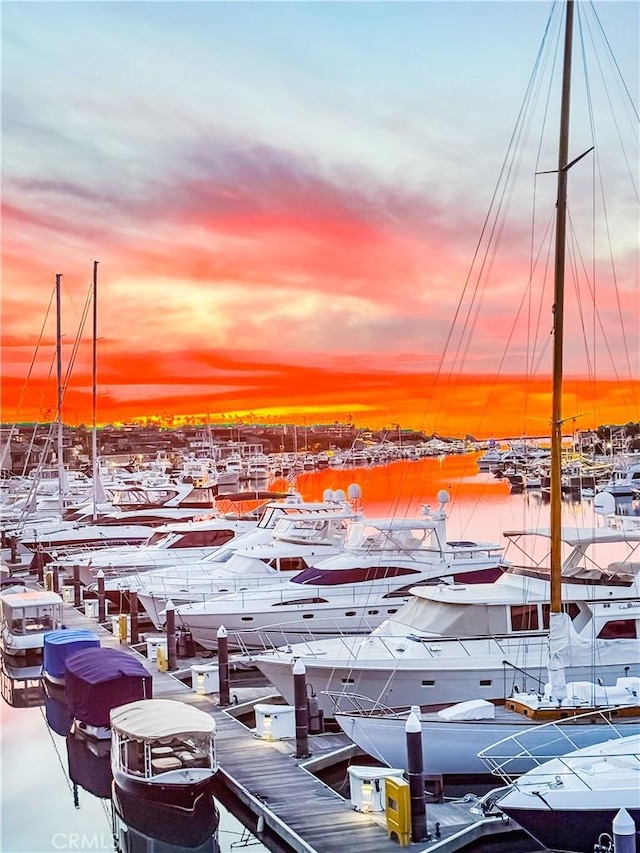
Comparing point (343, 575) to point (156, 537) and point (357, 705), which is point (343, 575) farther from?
point (156, 537)

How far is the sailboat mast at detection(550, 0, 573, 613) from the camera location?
14359mm

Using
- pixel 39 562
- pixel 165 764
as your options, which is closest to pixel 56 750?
pixel 165 764

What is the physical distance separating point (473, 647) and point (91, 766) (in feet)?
23.0

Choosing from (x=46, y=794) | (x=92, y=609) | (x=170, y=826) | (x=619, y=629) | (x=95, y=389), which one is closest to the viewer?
(x=170, y=826)

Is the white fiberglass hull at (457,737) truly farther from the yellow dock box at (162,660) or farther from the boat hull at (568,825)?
the yellow dock box at (162,660)

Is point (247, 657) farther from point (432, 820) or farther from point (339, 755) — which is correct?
point (432, 820)

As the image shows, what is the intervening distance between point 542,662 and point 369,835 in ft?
18.1

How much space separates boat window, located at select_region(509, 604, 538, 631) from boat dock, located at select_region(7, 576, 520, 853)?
148 inches

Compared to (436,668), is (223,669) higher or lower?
lower

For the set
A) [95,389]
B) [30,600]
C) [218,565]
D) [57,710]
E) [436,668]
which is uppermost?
[95,389]

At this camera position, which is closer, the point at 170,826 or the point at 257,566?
the point at 170,826

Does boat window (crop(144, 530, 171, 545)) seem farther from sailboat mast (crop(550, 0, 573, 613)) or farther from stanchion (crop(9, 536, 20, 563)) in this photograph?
sailboat mast (crop(550, 0, 573, 613))

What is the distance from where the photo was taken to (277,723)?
15859mm

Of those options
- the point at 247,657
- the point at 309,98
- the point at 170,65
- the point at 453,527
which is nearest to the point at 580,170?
the point at 309,98
